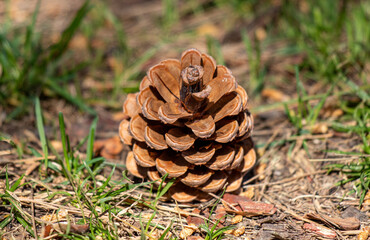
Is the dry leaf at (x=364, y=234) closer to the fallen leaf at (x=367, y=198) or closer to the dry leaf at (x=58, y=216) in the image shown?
the fallen leaf at (x=367, y=198)

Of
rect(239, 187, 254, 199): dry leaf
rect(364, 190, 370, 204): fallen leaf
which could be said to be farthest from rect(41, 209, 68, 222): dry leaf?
rect(364, 190, 370, 204): fallen leaf

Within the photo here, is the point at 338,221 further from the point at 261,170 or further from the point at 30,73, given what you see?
the point at 30,73

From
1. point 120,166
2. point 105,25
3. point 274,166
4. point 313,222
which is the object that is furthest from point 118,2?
point 313,222

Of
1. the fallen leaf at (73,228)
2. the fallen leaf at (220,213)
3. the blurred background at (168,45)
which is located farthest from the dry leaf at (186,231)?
the blurred background at (168,45)

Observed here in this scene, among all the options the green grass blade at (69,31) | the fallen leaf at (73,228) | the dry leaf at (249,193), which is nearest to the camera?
the fallen leaf at (73,228)

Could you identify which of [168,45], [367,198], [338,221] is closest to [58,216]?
[338,221]

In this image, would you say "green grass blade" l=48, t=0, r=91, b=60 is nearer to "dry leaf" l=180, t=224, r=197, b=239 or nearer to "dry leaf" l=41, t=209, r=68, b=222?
"dry leaf" l=41, t=209, r=68, b=222

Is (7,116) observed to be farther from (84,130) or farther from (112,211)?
(112,211)
